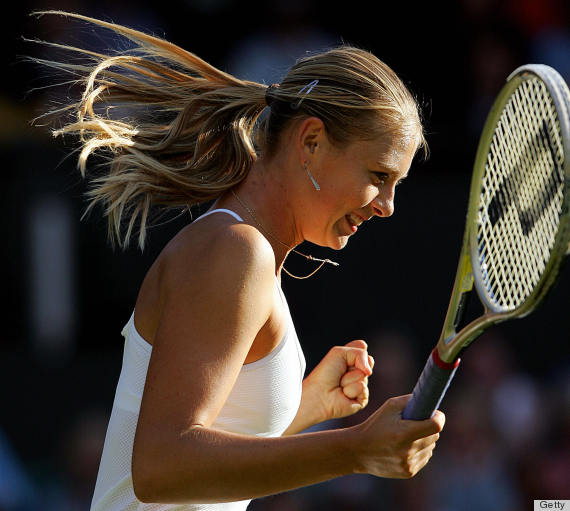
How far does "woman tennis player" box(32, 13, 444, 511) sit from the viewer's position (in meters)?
1.75

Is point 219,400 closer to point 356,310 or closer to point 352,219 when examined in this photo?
point 352,219

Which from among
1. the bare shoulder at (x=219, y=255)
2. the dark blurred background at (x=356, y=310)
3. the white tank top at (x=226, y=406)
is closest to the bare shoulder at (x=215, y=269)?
the bare shoulder at (x=219, y=255)

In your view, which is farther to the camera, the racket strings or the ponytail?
the ponytail

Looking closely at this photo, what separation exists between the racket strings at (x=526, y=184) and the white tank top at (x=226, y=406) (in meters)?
0.46

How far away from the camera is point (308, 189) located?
2.12m

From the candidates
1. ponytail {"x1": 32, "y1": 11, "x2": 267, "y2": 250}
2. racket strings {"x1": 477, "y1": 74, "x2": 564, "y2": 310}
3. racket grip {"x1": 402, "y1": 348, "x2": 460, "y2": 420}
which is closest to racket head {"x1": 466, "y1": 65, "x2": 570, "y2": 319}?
racket strings {"x1": 477, "y1": 74, "x2": 564, "y2": 310}

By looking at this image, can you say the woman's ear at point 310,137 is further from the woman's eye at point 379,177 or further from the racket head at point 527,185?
the racket head at point 527,185

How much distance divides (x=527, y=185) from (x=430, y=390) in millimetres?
474

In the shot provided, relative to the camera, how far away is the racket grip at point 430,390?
1.76m

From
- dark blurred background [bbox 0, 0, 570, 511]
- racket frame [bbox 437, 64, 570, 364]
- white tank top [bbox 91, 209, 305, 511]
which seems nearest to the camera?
racket frame [bbox 437, 64, 570, 364]

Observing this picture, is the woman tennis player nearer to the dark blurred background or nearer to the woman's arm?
the woman's arm

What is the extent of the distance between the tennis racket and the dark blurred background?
2736 mm

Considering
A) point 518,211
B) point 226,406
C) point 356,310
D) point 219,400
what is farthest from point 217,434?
point 356,310

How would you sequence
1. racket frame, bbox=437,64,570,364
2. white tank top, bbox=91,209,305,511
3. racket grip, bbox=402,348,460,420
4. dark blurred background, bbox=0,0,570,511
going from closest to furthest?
racket frame, bbox=437,64,570,364
racket grip, bbox=402,348,460,420
white tank top, bbox=91,209,305,511
dark blurred background, bbox=0,0,570,511
